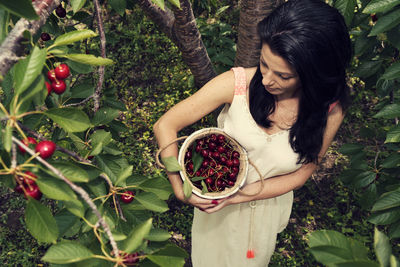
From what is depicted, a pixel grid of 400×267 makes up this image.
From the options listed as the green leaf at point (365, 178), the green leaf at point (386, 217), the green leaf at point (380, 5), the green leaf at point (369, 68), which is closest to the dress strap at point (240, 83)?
the green leaf at point (380, 5)

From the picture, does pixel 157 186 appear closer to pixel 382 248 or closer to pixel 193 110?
pixel 193 110

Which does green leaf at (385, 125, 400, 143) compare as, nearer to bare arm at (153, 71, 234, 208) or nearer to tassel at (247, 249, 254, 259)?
bare arm at (153, 71, 234, 208)

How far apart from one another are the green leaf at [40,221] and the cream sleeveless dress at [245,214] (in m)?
1.01

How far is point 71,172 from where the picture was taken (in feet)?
2.87

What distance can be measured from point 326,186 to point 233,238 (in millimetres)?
1549

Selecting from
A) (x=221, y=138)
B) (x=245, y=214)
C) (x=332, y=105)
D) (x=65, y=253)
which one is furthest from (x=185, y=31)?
(x=65, y=253)

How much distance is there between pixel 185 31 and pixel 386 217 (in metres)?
1.54

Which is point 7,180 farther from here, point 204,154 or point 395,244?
point 395,244

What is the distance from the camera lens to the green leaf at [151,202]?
1.13 meters

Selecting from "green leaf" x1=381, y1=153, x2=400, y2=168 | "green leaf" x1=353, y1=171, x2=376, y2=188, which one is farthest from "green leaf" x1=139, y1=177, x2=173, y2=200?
"green leaf" x1=353, y1=171, x2=376, y2=188

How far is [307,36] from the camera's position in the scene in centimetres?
127

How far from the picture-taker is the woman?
1.30 m

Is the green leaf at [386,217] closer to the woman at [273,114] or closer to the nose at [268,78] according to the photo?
the woman at [273,114]

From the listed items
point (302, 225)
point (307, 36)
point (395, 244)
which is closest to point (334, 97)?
point (307, 36)
